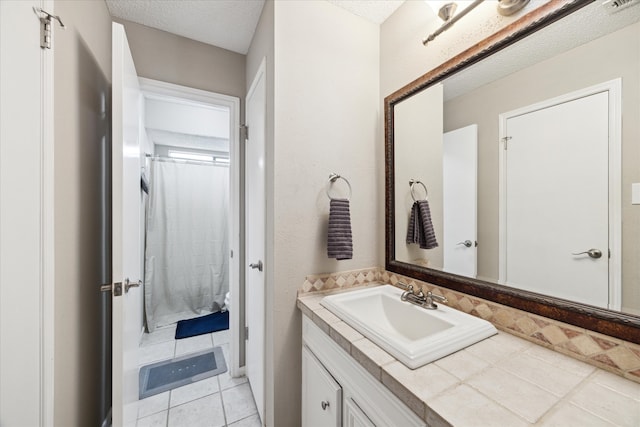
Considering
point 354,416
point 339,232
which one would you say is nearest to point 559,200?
point 339,232

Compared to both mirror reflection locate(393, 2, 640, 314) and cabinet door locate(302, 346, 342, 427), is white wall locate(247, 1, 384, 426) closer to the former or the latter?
cabinet door locate(302, 346, 342, 427)

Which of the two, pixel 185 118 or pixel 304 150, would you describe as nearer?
pixel 304 150

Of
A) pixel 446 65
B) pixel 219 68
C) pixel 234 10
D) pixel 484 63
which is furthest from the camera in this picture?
pixel 219 68

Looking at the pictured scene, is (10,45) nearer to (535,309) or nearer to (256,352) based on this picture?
(256,352)

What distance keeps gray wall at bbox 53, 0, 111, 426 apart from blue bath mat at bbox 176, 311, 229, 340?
1.19 metres

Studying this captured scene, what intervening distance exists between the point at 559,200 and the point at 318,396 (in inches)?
45.4

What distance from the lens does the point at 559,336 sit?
741mm

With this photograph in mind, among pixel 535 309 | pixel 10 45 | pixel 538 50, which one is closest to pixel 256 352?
pixel 535 309

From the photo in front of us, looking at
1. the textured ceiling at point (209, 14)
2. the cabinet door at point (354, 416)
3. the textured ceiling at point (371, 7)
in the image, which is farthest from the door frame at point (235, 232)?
the cabinet door at point (354, 416)

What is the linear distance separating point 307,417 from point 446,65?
1.76 meters

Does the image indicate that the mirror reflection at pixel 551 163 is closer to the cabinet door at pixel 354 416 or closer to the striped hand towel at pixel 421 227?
the striped hand towel at pixel 421 227

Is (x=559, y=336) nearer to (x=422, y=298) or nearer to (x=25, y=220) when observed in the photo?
(x=422, y=298)

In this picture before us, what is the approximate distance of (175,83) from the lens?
1736 mm

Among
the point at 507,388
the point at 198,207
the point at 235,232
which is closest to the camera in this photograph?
the point at 507,388
